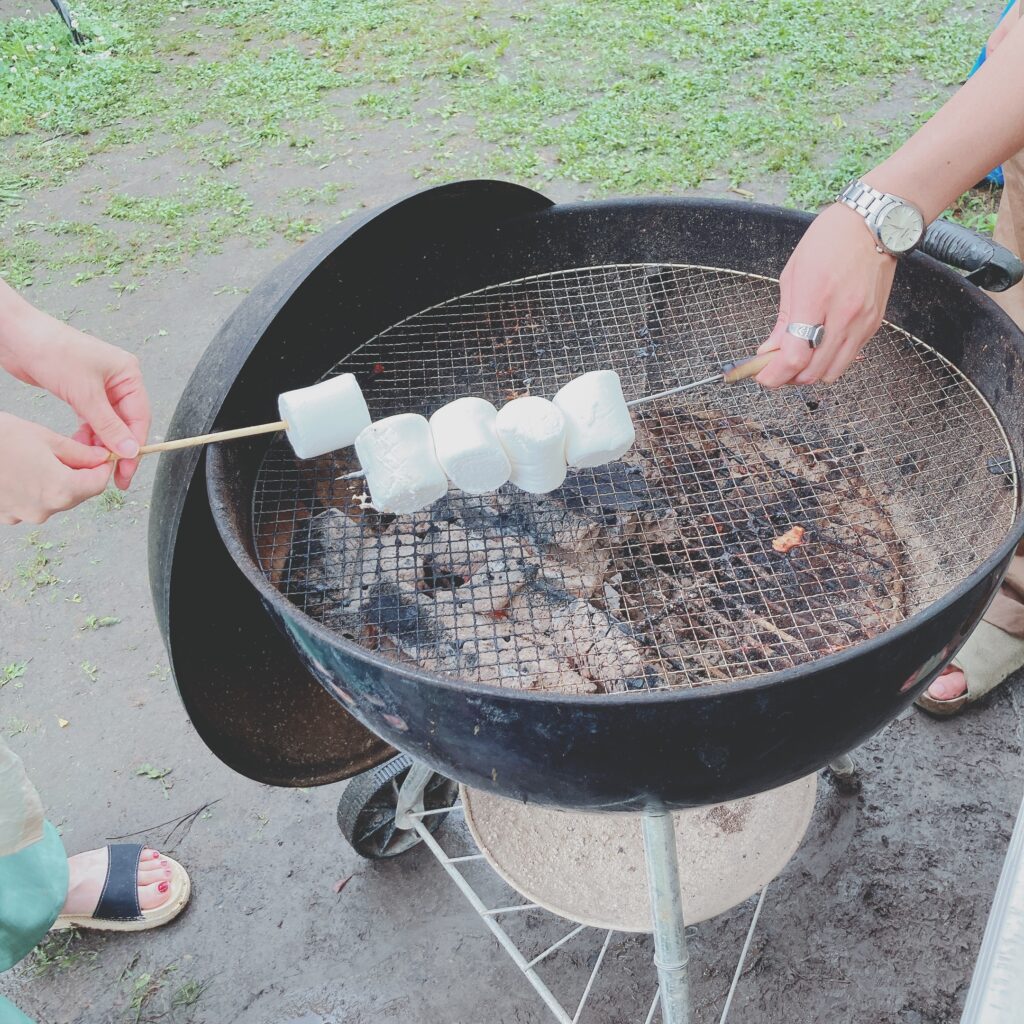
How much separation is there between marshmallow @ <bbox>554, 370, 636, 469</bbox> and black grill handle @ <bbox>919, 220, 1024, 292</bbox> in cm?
69

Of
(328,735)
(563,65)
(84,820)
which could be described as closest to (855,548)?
(328,735)

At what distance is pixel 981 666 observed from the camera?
9.21 ft

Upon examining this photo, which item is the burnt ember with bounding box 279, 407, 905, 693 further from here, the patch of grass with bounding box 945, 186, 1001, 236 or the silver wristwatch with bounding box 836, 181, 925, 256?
the patch of grass with bounding box 945, 186, 1001, 236

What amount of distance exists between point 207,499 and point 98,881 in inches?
54.7

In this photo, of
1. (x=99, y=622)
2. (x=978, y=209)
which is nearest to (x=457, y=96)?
(x=978, y=209)

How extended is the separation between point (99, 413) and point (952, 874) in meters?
2.42

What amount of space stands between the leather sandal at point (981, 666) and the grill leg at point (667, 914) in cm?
143

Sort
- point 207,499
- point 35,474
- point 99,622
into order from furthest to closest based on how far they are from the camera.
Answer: point 99,622 → point 207,499 → point 35,474

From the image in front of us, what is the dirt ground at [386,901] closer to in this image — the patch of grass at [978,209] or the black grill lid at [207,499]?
the black grill lid at [207,499]

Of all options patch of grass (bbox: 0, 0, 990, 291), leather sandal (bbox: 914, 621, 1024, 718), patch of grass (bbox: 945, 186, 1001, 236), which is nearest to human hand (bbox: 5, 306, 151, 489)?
leather sandal (bbox: 914, 621, 1024, 718)

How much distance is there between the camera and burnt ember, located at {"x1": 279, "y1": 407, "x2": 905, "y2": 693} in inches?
73.9

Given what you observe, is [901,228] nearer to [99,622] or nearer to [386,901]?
[386,901]

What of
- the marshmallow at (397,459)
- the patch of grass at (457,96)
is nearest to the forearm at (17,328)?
the marshmallow at (397,459)

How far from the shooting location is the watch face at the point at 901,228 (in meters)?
1.65
